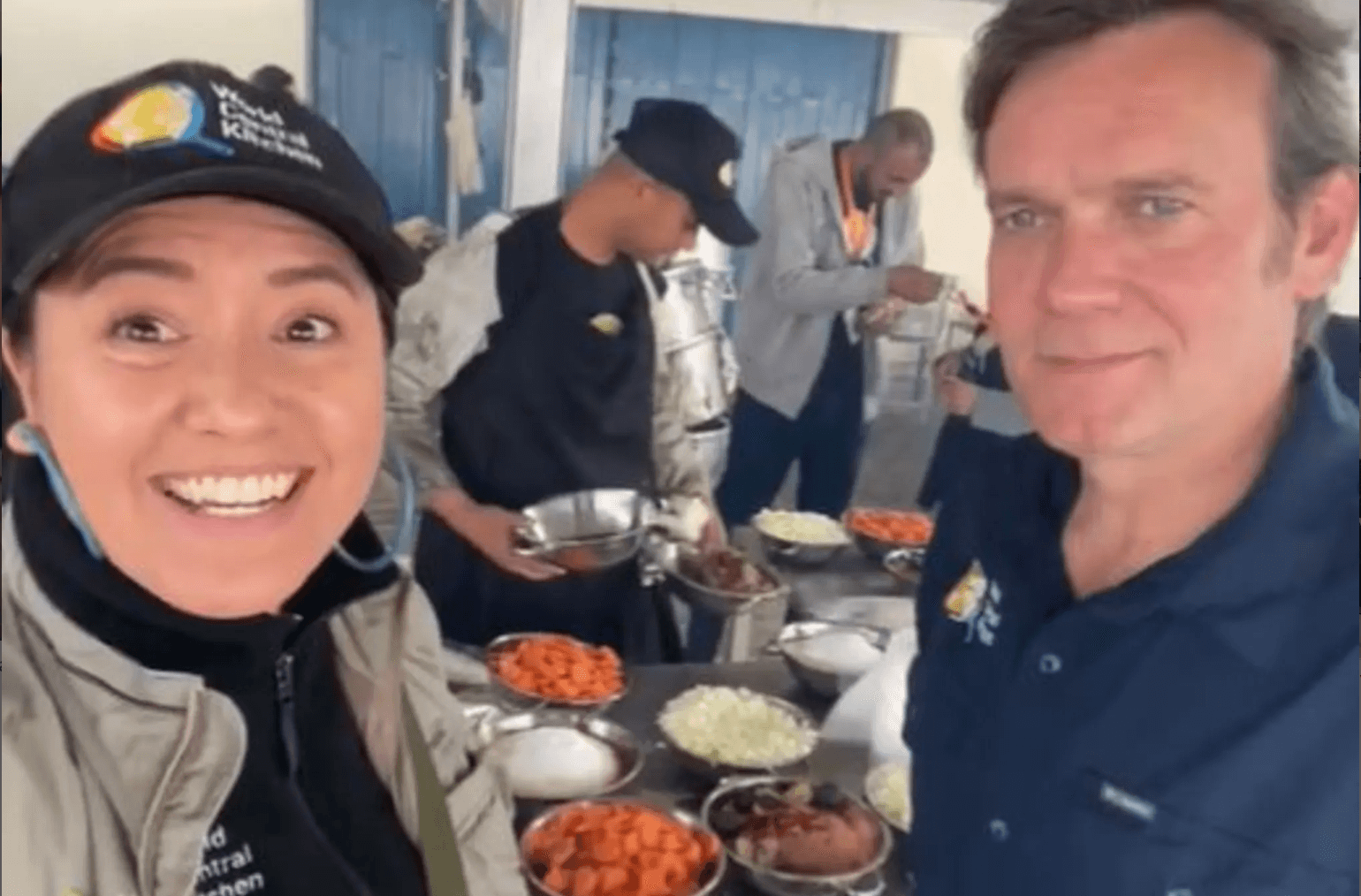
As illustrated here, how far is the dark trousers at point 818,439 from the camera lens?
131 cm

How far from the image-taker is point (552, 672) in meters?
1.34

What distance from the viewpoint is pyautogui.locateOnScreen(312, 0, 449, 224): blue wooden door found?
63 cm

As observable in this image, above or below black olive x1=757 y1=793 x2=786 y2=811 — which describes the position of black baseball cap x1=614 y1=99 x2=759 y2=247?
above

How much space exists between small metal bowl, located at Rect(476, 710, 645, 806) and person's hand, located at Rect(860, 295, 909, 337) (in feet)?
1.57

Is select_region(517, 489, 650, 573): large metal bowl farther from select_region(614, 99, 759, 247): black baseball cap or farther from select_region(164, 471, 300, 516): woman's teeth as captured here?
select_region(164, 471, 300, 516): woman's teeth

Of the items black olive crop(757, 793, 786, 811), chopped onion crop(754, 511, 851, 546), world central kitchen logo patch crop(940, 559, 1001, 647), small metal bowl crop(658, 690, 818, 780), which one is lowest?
small metal bowl crop(658, 690, 818, 780)

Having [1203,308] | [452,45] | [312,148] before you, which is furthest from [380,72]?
[1203,308]

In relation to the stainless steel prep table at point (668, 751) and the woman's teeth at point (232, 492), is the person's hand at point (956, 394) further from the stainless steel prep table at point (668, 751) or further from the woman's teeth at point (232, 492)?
the woman's teeth at point (232, 492)

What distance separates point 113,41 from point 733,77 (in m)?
0.75

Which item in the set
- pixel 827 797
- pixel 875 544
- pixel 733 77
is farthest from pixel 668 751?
pixel 733 77

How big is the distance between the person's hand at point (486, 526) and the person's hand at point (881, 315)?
0.40 metres

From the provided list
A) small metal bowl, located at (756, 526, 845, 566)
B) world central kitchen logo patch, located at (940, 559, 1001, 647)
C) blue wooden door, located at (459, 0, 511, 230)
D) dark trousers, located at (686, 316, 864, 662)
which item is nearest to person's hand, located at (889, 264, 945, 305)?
dark trousers, located at (686, 316, 864, 662)

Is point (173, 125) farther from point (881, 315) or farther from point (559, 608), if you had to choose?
point (559, 608)

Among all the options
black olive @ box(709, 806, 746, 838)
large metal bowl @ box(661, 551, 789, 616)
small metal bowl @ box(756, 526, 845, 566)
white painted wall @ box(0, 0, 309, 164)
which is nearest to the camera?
white painted wall @ box(0, 0, 309, 164)
